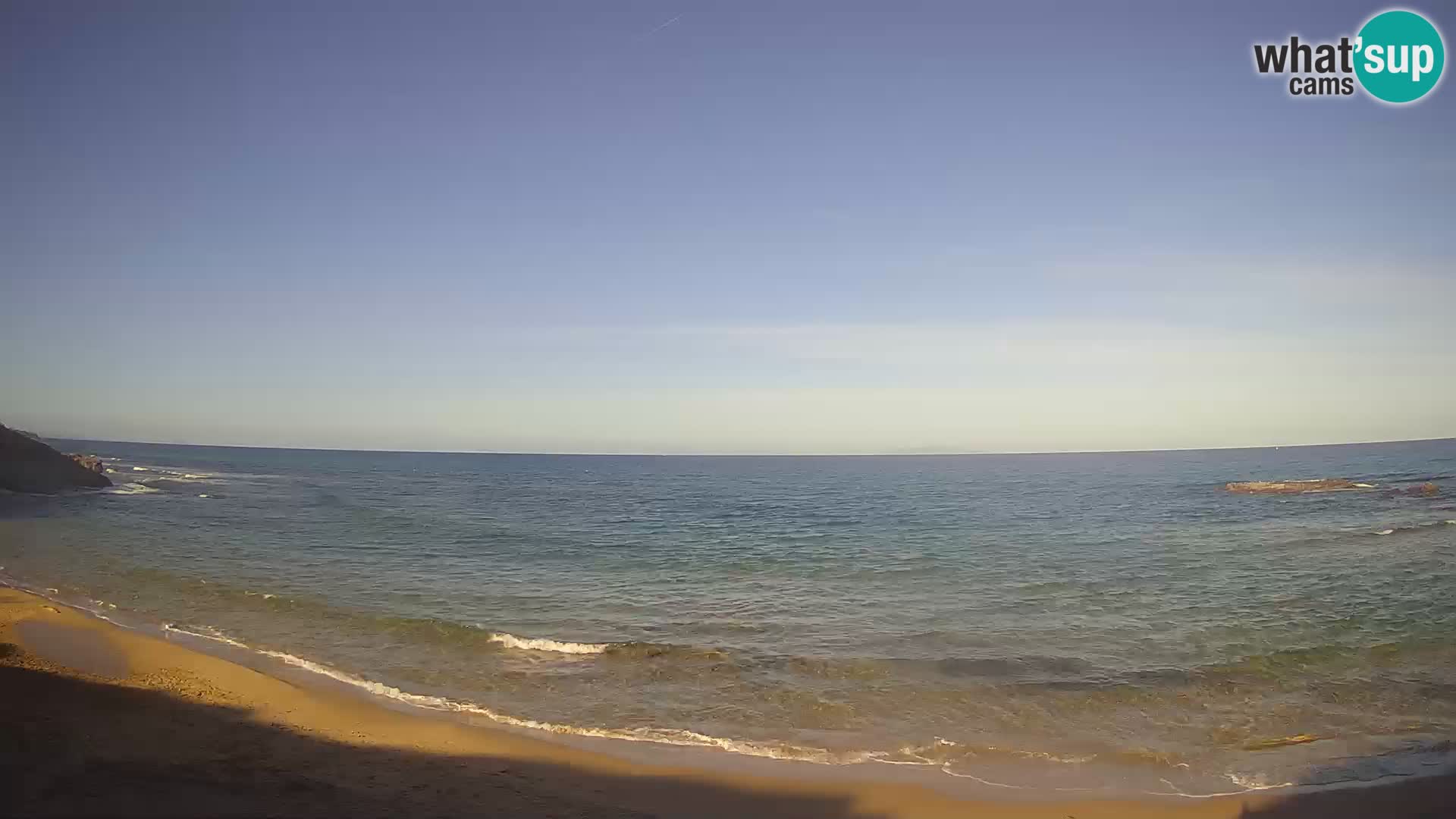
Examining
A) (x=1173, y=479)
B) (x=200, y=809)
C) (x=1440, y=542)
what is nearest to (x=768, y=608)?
A: (x=200, y=809)

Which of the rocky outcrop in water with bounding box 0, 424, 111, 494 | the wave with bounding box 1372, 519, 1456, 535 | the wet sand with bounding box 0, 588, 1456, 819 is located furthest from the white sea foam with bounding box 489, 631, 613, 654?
the rocky outcrop in water with bounding box 0, 424, 111, 494

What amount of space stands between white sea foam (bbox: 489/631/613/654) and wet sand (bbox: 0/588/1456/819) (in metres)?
4.38

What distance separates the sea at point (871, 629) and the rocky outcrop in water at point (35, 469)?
19.1 feet

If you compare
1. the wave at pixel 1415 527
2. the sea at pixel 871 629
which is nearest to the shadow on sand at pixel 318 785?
the sea at pixel 871 629

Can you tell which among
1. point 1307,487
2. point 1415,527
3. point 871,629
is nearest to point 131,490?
point 871,629

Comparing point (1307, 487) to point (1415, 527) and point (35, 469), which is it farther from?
point (35, 469)

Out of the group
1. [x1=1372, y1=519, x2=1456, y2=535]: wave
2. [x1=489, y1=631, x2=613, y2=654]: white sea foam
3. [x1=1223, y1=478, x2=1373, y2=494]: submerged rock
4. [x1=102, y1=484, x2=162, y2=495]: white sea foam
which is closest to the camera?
[x1=489, y1=631, x2=613, y2=654]: white sea foam

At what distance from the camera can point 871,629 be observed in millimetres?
17703

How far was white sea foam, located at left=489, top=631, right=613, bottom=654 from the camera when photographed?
15.6 meters

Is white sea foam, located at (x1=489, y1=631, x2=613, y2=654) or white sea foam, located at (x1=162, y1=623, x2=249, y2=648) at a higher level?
white sea foam, located at (x1=162, y1=623, x2=249, y2=648)

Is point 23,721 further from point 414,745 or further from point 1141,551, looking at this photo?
point 1141,551

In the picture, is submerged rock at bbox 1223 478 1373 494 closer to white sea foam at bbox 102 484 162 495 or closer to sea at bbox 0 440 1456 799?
sea at bbox 0 440 1456 799

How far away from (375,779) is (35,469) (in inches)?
2169

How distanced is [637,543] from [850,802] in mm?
24739
